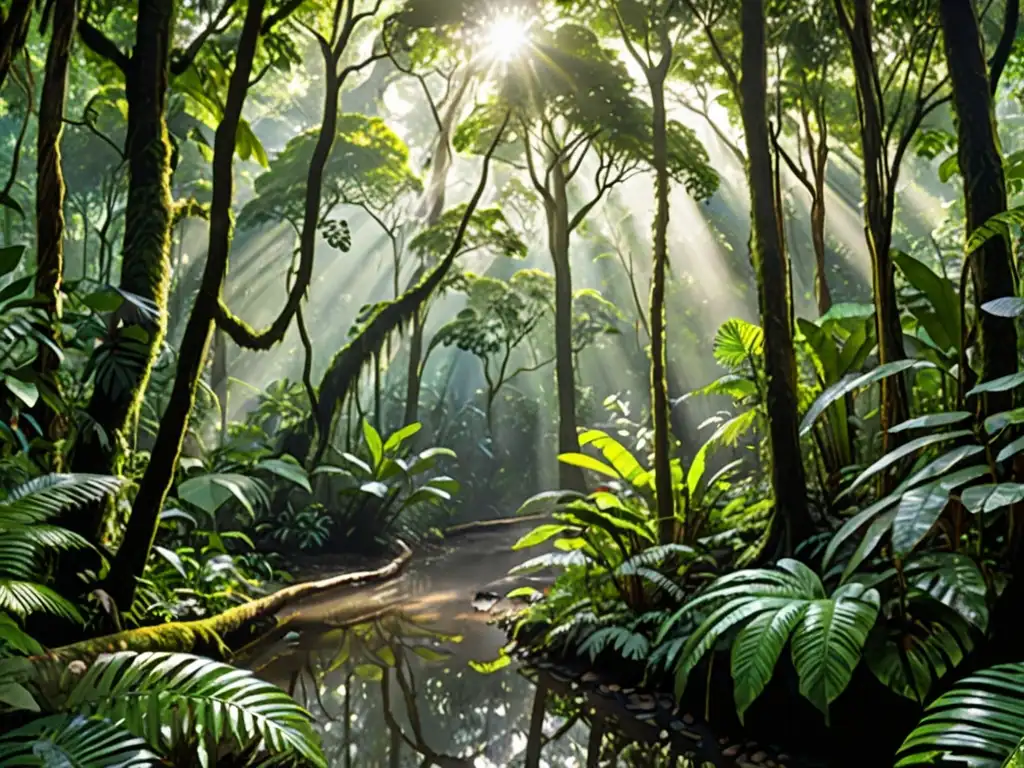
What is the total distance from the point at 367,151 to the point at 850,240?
53.2ft

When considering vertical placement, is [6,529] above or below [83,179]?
below

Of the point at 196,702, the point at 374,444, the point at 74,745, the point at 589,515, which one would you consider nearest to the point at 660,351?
the point at 589,515

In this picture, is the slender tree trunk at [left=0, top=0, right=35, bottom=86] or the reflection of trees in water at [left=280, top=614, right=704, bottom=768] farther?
the slender tree trunk at [left=0, top=0, right=35, bottom=86]

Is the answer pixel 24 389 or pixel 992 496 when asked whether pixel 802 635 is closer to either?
pixel 992 496

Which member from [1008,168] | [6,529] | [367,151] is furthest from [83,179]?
[1008,168]

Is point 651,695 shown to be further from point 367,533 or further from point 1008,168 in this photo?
point 367,533

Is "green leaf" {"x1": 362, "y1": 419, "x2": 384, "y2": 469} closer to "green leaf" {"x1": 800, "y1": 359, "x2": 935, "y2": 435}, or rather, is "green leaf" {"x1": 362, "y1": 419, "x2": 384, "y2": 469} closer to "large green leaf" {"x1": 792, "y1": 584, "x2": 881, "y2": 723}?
"green leaf" {"x1": 800, "y1": 359, "x2": 935, "y2": 435}

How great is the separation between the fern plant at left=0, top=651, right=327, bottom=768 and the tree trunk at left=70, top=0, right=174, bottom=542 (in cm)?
216

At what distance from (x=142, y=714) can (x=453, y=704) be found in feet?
6.73

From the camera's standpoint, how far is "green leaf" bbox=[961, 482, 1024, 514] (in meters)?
2.54

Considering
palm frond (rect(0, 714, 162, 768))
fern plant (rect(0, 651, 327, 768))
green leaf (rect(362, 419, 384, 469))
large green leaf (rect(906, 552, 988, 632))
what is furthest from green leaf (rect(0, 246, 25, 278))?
green leaf (rect(362, 419, 384, 469))

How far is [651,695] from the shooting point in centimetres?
400

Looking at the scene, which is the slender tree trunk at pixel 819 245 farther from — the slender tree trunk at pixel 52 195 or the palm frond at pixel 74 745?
the palm frond at pixel 74 745

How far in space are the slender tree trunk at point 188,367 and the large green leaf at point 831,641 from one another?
3.22 meters
